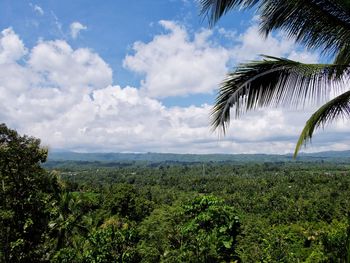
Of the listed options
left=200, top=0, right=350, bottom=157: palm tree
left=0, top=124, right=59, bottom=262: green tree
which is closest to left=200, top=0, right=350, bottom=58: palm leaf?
left=200, top=0, right=350, bottom=157: palm tree

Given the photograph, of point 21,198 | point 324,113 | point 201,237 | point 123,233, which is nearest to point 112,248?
point 123,233

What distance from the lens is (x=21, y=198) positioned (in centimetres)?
1178

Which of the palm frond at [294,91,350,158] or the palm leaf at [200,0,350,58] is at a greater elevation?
the palm leaf at [200,0,350,58]

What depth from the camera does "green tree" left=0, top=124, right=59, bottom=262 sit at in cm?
1126

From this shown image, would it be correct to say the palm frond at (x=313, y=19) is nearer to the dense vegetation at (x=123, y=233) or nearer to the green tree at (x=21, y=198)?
the dense vegetation at (x=123, y=233)

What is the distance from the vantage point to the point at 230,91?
4391mm

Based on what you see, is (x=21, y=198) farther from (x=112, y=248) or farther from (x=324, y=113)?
(x=324, y=113)

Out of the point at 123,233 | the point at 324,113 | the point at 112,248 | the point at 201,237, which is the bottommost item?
the point at 112,248

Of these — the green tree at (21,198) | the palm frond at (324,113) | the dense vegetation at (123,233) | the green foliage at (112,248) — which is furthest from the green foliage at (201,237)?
the palm frond at (324,113)

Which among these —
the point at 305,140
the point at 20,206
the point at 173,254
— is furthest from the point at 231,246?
the point at 305,140

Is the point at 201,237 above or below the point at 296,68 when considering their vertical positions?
below

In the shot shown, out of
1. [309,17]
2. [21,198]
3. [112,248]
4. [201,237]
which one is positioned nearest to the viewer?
[309,17]

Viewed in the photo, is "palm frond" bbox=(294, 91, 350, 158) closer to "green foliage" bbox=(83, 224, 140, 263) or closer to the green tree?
the green tree

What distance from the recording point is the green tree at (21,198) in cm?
1126
